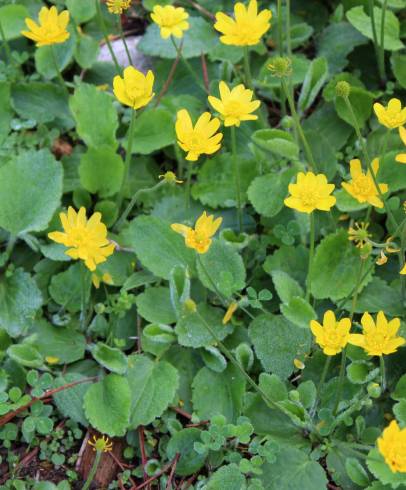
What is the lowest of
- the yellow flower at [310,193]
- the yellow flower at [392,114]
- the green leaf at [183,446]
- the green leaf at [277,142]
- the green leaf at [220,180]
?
the green leaf at [183,446]

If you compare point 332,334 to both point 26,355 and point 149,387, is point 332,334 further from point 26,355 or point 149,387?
point 26,355

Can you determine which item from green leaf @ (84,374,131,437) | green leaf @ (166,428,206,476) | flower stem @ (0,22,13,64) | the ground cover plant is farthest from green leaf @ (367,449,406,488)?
flower stem @ (0,22,13,64)

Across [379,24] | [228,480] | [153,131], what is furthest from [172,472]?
[379,24]

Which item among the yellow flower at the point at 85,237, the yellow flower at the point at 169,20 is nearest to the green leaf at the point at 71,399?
the yellow flower at the point at 85,237

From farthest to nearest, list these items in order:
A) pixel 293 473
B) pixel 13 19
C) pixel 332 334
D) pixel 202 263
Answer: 1. pixel 13 19
2. pixel 202 263
3. pixel 293 473
4. pixel 332 334

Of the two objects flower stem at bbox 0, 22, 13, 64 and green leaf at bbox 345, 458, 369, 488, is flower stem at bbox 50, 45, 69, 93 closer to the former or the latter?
flower stem at bbox 0, 22, 13, 64

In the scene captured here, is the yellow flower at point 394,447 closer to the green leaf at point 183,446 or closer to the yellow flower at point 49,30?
the green leaf at point 183,446
